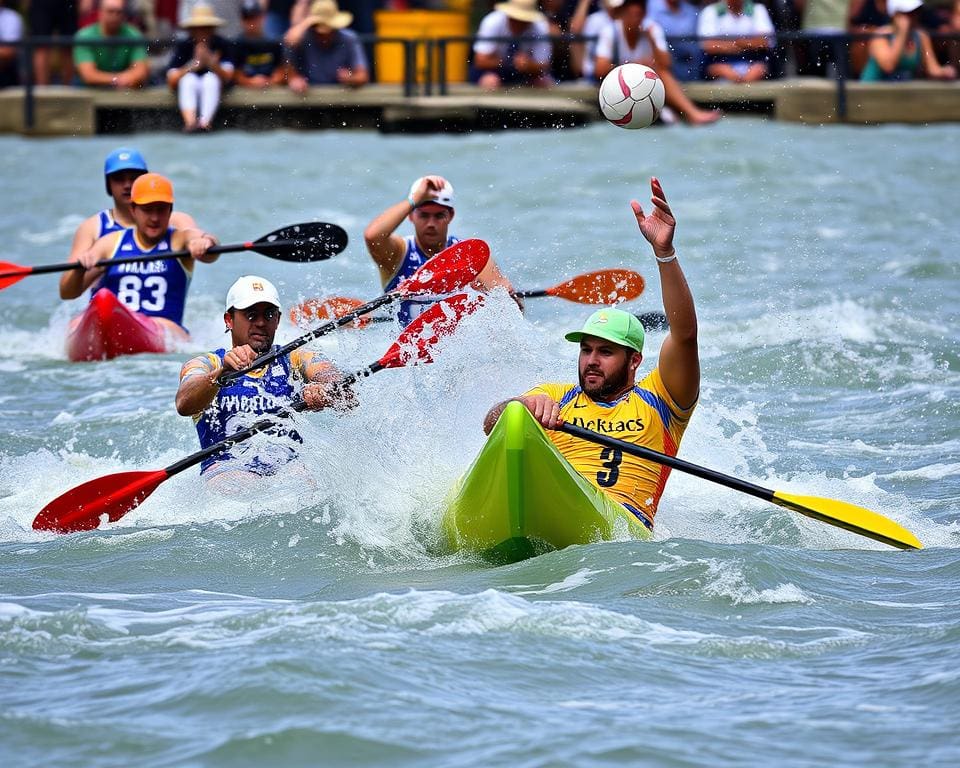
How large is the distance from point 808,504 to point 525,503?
46.3 inches

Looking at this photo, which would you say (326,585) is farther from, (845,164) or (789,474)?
(845,164)

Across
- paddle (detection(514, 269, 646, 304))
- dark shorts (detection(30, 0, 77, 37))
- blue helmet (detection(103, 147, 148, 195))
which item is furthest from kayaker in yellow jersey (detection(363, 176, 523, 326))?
dark shorts (detection(30, 0, 77, 37))

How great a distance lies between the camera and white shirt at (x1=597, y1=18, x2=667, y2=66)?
15.8 metres

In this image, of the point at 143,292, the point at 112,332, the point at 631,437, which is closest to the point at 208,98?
the point at 143,292

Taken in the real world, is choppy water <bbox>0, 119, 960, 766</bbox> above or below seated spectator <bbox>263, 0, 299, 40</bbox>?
below

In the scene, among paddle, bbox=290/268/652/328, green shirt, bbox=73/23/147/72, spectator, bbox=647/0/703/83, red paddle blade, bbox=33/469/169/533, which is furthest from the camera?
green shirt, bbox=73/23/147/72

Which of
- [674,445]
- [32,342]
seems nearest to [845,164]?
[32,342]

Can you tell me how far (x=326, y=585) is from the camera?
6168 millimetres

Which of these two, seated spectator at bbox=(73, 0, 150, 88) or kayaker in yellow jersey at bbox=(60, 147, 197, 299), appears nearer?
kayaker in yellow jersey at bbox=(60, 147, 197, 299)

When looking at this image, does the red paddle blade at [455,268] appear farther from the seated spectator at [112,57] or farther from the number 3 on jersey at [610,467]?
the seated spectator at [112,57]

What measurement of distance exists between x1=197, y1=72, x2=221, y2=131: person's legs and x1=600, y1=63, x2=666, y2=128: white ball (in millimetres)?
9893

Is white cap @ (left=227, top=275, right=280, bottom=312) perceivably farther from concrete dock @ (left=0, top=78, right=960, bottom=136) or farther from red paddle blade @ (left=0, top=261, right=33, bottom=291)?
concrete dock @ (left=0, top=78, right=960, bottom=136)

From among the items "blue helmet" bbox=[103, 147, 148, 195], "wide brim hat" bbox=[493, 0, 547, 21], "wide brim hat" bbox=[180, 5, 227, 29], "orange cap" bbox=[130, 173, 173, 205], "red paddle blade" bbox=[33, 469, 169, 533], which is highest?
"wide brim hat" bbox=[493, 0, 547, 21]

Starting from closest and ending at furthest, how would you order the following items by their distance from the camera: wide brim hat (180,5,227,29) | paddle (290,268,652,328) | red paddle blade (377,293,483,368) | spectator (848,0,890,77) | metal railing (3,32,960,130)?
red paddle blade (377,293,483,368)
paddle (290,268,652,328)
wide brim hat (180,5,227,29)
metal railing (3,32,960,130)
spectator (848,0,890,77)
